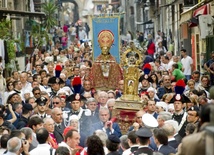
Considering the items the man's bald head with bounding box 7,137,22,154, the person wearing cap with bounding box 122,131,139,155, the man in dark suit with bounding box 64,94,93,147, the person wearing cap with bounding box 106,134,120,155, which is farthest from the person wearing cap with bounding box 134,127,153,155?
the man in dark suit with bounding box 64,94,93,147

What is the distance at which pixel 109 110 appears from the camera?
14023mm

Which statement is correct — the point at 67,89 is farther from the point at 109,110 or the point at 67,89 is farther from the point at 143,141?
the point at 143,141

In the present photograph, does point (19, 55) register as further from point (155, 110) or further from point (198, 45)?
point (155, 110)

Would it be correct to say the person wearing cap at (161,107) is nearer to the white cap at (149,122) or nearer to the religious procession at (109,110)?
the religious procession at (109,110)

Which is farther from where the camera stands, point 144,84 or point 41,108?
point 144,84

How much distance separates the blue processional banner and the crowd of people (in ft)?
3.01

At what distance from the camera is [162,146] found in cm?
942

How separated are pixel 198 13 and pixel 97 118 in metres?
11.0

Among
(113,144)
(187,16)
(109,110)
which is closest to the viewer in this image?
(113,144)

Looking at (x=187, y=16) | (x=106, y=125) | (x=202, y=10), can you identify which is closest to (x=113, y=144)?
(x=106, y=125)

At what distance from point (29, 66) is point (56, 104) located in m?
12.6

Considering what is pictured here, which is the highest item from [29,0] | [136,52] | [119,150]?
[29,0]

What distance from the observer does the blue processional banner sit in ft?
71.6

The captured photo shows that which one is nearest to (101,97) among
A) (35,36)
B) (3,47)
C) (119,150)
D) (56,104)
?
(56,104)
